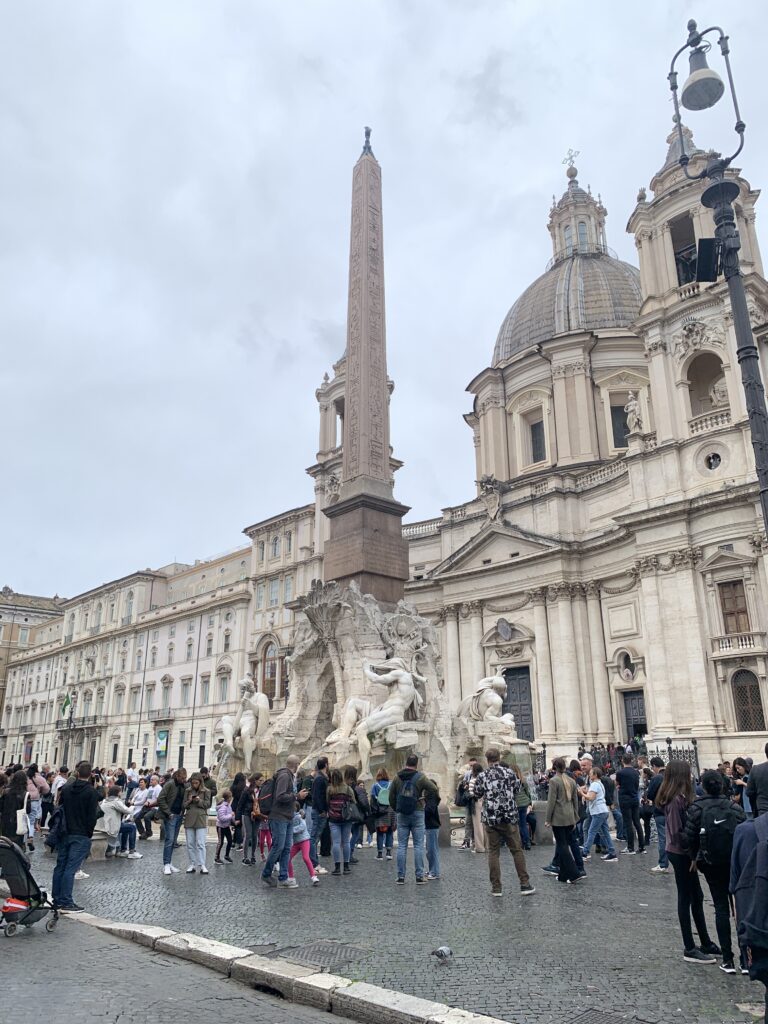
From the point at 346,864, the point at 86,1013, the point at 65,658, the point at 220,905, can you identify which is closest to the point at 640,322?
the point at 346,864

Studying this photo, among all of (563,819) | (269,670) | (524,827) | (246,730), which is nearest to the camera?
(563,819)

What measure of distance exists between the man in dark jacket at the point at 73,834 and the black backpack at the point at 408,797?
312 centimetres

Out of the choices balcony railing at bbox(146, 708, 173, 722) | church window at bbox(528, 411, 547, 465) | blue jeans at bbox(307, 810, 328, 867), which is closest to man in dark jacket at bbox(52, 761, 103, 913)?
blue jeans at bbox(307, 810, 328, 867)

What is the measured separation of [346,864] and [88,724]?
164 ft

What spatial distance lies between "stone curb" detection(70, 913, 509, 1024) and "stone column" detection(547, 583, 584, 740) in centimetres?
2579

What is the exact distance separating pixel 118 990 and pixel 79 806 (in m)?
3.03

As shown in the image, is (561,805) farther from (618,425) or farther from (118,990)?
(618,425)

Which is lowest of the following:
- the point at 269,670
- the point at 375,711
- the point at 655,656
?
the point at 375,711

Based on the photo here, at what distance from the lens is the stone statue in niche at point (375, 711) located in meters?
13.0

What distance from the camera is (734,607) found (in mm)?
25938

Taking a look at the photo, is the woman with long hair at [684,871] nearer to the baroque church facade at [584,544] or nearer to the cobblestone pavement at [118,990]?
the cobblestone pavement at [118,990]

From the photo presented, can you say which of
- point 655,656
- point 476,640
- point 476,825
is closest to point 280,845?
point 476,825

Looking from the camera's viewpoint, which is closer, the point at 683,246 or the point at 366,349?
the point at 366,349

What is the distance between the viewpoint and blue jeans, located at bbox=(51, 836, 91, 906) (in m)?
7.48
